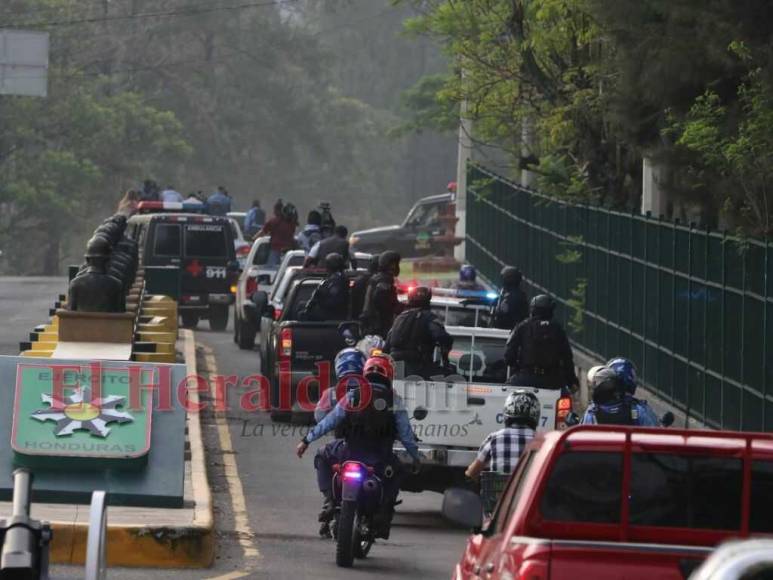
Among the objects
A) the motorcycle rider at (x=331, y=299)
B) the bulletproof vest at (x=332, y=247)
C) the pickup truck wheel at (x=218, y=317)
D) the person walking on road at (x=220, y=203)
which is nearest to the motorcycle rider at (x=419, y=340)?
the motorcycle rider at (x=331, y=299)

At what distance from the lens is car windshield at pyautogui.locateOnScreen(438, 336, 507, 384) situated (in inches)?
676

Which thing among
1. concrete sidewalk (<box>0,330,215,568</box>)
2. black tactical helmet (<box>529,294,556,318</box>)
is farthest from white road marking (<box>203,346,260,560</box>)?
black tactical helmet (<box>529,294,556,318</box>)

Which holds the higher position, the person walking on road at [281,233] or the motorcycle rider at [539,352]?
the person walking on road at [281,233]

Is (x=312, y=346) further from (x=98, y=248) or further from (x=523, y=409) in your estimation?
(x=523, y=409)

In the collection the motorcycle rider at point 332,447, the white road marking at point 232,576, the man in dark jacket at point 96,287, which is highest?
the man in dark jacket at point 96,287

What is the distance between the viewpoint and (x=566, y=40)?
99.7 ft

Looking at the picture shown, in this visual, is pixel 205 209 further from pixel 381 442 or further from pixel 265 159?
pixel 265 159

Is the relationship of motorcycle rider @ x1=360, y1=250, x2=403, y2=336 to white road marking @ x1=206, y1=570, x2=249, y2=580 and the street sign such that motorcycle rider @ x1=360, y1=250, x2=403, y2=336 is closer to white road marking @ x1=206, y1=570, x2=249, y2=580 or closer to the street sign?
white road marking @ x1=206, y1=570, x2=249, y2=580

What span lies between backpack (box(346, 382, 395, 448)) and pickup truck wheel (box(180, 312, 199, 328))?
22.6 m

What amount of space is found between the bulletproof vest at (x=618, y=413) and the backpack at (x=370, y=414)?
163 cm

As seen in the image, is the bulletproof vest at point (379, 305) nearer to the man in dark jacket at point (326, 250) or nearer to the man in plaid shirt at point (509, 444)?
the man in dark jacket at point (326, 250)

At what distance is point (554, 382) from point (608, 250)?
8584 millimetres

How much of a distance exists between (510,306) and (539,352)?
4.51 metres

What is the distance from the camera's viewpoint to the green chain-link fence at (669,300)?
1733cm
